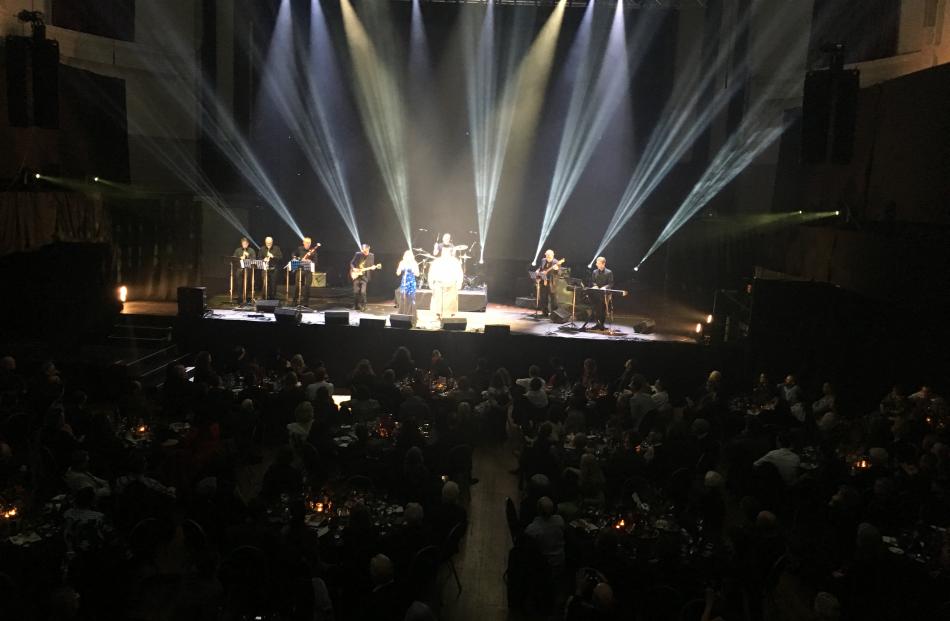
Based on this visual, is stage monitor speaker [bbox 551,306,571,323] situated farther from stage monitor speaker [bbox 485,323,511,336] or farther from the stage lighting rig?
the stage lighting rig

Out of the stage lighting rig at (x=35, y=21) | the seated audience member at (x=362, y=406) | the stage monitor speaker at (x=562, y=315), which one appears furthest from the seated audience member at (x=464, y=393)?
the stage lighting rig at (x=35, y=21)

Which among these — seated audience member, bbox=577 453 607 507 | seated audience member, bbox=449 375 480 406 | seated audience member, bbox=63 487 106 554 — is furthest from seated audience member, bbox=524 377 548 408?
seated audience member, bbox=63 487 106 554

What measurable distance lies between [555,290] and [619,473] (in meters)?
9.86

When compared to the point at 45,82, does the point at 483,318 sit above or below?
below

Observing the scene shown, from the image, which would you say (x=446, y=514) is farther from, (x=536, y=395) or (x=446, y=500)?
(x=536, y=395)

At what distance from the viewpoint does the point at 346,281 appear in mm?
20281

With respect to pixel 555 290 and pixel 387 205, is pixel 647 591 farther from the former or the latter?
pixel 387 205

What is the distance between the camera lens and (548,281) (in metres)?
17.4

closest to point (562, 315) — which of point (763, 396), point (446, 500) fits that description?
point (763, 396)

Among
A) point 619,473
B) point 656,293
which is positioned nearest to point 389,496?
point 619,473

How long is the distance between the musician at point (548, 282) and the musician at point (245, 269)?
5.94m

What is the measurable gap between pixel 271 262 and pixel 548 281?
585cm

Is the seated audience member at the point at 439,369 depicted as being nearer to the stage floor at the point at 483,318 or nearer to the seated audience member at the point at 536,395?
the seated audience member at the point at 536,395

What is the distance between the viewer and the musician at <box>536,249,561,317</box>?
17.2 meters
